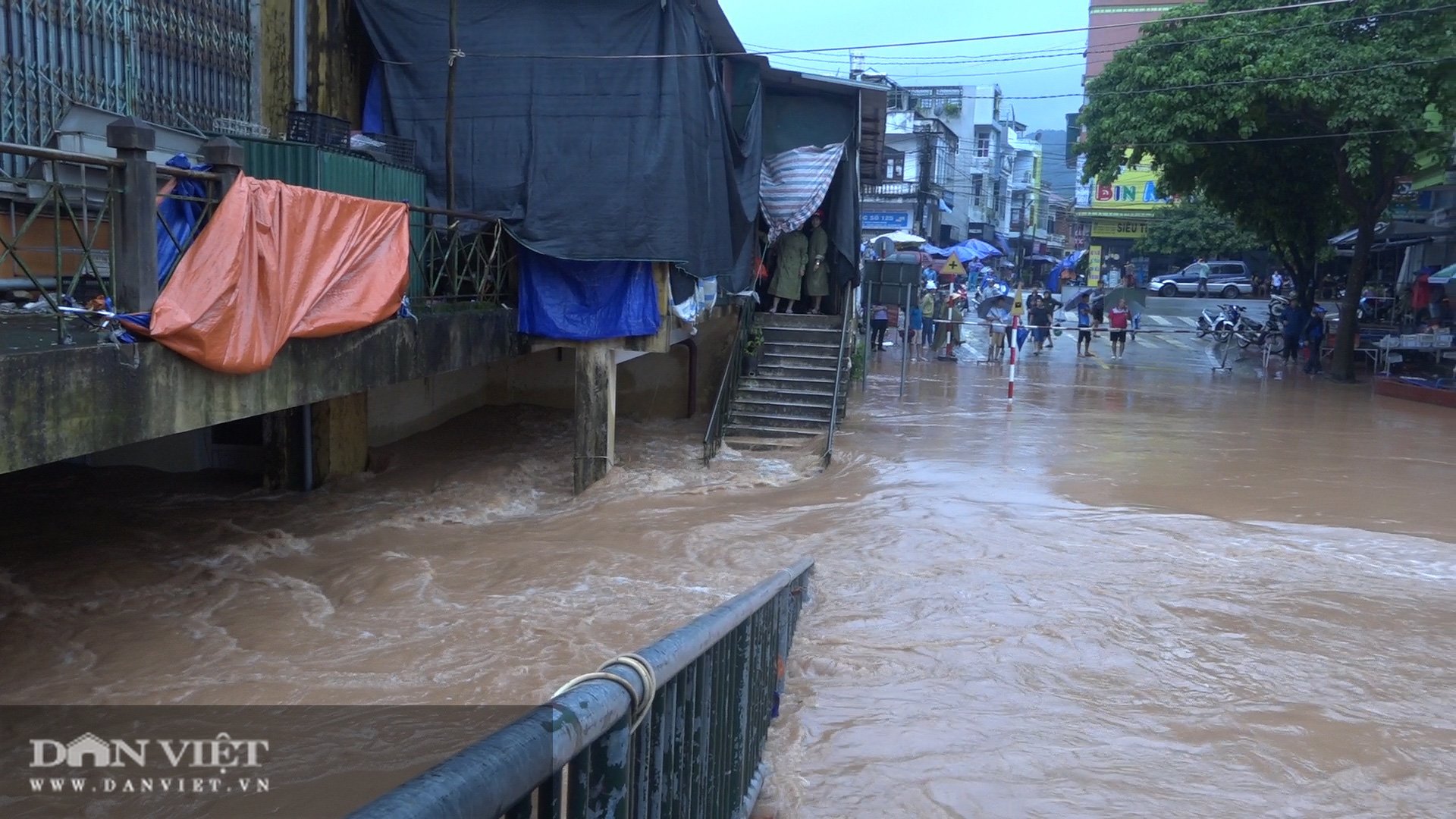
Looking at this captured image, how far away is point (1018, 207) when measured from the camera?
66688 mm

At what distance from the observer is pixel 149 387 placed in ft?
21.8

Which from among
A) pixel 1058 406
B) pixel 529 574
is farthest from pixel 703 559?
pixel 1058 406

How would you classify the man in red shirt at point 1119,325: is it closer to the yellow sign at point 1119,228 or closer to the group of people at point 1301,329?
the group of people at point 1301,329

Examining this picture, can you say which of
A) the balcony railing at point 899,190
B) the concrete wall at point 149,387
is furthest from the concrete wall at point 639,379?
the balcony railing at point 899,190

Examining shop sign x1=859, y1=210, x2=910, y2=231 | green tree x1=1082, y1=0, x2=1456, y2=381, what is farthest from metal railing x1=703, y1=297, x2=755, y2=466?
shop sign x1=859, y1=210, x2=910, y2=231

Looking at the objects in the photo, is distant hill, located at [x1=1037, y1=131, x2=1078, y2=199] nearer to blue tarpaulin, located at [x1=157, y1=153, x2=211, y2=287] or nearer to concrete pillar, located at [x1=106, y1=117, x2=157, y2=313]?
blue tarpaulin, located at [x1=157, y1=153, x2=211, y2=287]

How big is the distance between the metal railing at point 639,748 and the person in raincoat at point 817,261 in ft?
48.1

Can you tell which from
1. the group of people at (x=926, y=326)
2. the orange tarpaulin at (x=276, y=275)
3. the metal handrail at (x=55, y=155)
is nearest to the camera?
the metal handrail at (x=55, y=155)

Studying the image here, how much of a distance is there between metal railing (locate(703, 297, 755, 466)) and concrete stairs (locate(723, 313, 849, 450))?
11 cm

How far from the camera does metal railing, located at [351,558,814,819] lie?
5.45 ft

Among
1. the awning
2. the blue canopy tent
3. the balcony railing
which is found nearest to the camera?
the awning

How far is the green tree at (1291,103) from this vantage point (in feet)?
64.2

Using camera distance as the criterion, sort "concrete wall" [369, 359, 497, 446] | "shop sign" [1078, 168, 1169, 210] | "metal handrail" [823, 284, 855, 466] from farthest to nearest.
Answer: "shop sign" [1078, 168, 1169, 210] < "metal handrail" [823, 284, 855, 466] < "concrete wall" [369, 359, 497, 446]

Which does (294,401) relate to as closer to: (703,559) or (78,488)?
(703,559)
